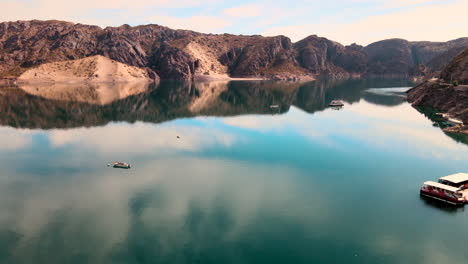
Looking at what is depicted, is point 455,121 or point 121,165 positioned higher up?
point 455,121

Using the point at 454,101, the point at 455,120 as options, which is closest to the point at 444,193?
the point at 455,120

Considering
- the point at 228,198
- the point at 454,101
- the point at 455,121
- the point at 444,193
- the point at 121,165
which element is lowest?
the point at 228,198

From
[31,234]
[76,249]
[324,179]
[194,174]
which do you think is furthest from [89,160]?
[324,179]

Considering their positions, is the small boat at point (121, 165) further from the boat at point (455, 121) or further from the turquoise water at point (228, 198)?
the boat at point (455, 121)

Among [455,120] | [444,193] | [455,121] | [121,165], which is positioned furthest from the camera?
[455,120]

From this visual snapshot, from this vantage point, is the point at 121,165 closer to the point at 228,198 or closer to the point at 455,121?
the point at 228,198

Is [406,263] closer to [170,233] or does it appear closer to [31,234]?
[170,233]
